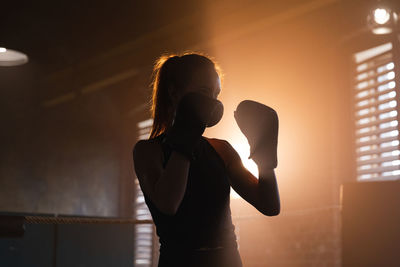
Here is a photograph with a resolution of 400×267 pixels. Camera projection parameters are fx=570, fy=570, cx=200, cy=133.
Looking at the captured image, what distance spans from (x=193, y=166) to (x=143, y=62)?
5109 millimetres

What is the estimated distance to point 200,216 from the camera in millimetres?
1162

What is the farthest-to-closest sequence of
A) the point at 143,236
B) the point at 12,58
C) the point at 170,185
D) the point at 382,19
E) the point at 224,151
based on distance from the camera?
1. the point at 143,236
2. the point at 12,58
3. the point at 382,19
4. the point at 224,151
5. the point at 170,185

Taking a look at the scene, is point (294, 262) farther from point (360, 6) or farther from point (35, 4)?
point (35, 4)

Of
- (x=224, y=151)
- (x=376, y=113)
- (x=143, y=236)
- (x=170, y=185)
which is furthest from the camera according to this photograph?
(x=143, y=236)

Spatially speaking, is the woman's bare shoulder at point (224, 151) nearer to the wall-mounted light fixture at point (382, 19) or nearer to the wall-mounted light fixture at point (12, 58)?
the wall-mounted light fixture at point (382, 19)

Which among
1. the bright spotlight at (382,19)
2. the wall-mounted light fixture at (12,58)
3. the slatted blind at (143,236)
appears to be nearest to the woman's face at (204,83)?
the bright spotlight at (382,19)

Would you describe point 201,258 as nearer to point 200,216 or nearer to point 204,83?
point 200,216

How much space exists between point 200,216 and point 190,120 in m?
0.20

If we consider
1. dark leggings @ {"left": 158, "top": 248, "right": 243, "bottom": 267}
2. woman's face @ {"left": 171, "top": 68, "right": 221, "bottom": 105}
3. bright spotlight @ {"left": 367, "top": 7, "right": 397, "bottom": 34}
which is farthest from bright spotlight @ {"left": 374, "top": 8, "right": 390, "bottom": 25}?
dark leggings @ {"left": 158, "top": 248, "right": 243, "bottom": 267}

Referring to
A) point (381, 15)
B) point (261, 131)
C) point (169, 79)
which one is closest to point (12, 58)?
point (381, 15)

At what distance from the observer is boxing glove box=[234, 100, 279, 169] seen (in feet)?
4.07

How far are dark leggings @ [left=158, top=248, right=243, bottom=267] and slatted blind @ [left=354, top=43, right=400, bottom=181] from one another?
3311 millimetres

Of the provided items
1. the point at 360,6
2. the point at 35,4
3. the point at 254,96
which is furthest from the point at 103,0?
the point at 360,6

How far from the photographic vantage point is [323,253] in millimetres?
4609
